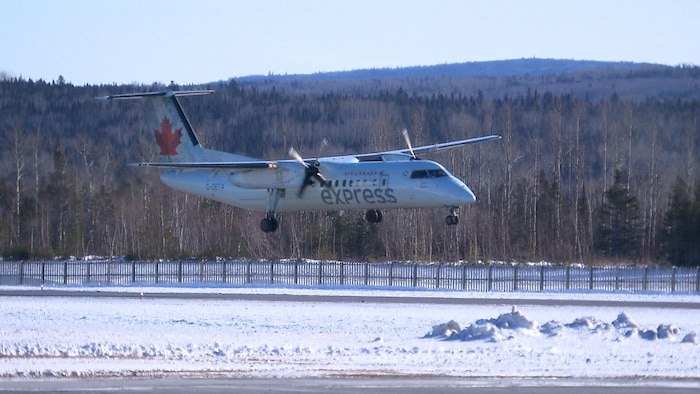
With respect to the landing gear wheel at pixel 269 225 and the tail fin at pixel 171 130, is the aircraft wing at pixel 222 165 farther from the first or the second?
the tail fin at pixel 171 130

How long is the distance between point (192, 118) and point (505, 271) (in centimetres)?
10425

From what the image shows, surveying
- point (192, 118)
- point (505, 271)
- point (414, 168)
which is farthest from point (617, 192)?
point (192, 118)

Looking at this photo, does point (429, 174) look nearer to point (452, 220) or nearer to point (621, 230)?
point (452, 220)

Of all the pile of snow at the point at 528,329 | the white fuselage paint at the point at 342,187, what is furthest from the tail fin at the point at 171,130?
the pile of snow at the point at 528,329

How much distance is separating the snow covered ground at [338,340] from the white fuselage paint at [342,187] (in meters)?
5.88

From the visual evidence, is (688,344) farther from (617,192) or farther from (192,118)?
(192,118)

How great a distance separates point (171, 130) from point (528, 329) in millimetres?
28472

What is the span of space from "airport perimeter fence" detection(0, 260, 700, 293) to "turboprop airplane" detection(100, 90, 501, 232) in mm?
4791

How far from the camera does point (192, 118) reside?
487ft

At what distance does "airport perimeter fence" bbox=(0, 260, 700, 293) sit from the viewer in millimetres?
47562

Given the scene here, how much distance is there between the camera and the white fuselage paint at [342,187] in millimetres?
40234

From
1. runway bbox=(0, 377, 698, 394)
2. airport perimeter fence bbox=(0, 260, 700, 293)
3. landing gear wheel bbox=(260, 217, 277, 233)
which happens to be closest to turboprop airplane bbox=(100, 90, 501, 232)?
landing gear wheel bbox=(260, 217, 277, 233)

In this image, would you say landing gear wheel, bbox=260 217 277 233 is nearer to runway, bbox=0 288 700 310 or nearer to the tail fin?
runway, bbox=0 288 700 310

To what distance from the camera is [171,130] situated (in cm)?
5016
